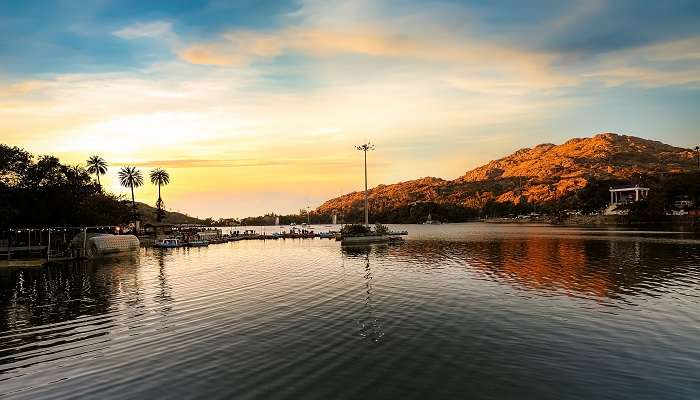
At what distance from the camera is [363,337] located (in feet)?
65.7

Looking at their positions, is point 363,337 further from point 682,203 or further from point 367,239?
point 682,203

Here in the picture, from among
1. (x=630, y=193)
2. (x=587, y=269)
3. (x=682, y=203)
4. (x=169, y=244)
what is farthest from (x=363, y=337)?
(x=630, y=193)

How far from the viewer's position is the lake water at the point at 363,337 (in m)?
14.2

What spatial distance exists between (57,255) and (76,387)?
6109cm

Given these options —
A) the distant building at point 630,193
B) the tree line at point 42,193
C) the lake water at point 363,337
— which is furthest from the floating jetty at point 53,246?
the distant building at point 630,193

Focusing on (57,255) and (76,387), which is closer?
(76,387)

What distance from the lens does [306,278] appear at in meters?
41.4

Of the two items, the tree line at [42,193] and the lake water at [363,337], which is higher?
the tree line at [42,193]

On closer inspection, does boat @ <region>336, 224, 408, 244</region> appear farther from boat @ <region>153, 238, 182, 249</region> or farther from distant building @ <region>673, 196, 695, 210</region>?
distant building @ <region>673, 196, 695, 210</region>

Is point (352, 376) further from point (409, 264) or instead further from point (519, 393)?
point (409, 264)

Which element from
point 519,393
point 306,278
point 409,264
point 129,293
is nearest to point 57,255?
point 129,293

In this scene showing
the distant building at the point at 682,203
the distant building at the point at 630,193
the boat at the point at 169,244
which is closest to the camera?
the boat at the point at 169,244

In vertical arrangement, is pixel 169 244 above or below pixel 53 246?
below

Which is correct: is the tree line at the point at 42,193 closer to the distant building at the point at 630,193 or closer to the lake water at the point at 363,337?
the lake water at the point at 363,337
